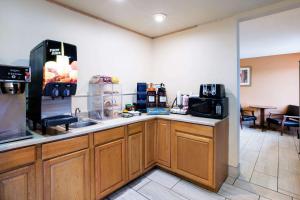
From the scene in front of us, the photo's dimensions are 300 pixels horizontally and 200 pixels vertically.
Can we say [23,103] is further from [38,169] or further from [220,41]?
[220,41]

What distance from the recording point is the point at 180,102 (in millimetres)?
2719

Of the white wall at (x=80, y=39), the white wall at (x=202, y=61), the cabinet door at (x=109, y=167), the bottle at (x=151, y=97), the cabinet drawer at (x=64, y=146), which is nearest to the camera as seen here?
the cabinet drawer at (x=64, y=146)

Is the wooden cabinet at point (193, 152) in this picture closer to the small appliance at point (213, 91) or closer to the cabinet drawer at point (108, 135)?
the small appliance at point (213, 91)

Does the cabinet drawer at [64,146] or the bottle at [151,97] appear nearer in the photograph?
the cabinet drawer at [64,146]

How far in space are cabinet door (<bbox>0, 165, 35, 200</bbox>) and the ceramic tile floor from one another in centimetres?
90

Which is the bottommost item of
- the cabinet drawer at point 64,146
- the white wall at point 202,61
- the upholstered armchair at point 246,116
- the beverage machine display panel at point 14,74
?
the upholstered armchair at point 246,116

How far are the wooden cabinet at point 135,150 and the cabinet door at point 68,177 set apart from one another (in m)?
0.58

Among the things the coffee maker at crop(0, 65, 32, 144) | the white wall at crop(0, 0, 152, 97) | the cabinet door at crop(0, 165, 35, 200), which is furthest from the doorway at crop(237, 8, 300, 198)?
the coffee maker at crop(0, 65, 32, 144)

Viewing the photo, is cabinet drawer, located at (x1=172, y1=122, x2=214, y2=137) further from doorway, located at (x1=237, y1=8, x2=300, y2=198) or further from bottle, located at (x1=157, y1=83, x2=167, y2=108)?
doorway, located at (x1=237, y1=8, x2=300, y2=198)

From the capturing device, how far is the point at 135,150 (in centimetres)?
216

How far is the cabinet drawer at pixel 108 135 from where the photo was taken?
1.72 metres

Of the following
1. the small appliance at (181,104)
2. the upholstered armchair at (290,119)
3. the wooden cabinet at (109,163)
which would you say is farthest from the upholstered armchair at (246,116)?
the wooden cabinet at (109,163)

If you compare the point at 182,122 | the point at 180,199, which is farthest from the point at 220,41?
the point at 180,199

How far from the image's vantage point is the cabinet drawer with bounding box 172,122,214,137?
194 centimetres
